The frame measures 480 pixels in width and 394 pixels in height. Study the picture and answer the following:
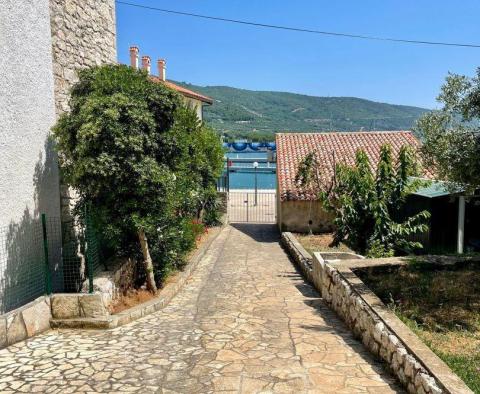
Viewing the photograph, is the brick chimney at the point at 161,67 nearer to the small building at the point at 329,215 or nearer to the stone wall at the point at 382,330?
the small building at the point at 329,215

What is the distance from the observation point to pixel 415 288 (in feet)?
26.8

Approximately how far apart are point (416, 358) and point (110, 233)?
573 cm

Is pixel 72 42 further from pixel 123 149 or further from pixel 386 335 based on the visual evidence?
pixel 386 335

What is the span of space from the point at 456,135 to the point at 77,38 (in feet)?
26.8

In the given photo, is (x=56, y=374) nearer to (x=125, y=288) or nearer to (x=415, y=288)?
(x=125, y=288)

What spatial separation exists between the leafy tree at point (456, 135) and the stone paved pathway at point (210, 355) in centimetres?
319

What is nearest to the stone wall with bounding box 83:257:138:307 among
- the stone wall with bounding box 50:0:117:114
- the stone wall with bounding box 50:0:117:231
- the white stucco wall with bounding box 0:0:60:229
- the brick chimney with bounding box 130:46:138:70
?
the stone wall with bounding box 50:0:117:231

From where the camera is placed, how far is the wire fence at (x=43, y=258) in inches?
292

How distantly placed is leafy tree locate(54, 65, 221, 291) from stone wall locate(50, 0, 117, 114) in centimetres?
79

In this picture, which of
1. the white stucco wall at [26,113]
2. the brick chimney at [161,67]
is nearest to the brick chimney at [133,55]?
the brick chimney at [161,67]

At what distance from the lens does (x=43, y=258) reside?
856cm

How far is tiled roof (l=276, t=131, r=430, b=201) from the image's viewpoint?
68.8 ft

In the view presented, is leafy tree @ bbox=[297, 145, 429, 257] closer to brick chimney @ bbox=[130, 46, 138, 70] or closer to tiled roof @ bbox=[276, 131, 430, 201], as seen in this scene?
tiled roof @ bbox=[276, 131, 430, 201]

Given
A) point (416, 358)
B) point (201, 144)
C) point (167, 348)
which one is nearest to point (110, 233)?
point (167, 348)
